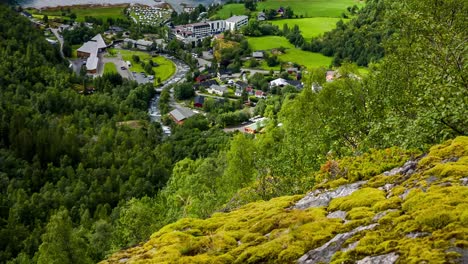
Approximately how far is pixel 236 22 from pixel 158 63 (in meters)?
30.0

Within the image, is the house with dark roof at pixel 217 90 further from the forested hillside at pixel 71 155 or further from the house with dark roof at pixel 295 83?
the house with dark roof at pixel 295 83

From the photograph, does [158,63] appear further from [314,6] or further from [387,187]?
[387,187]

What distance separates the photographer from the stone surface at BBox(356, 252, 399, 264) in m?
9.32

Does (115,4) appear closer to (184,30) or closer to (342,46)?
(184,30)

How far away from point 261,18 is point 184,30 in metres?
23.8

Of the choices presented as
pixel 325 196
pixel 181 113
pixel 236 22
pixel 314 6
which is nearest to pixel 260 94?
pixel 181 113

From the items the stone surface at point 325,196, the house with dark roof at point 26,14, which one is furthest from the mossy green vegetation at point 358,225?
the house with dark roof at point 26,14

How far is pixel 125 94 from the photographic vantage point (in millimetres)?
93500

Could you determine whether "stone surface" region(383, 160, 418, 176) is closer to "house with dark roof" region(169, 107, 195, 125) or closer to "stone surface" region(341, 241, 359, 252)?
"stone surface" region(341, 241, 359, 252)

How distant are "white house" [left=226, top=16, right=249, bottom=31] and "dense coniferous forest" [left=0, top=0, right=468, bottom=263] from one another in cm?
4654

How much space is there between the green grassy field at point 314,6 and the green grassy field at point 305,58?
30.0 metres

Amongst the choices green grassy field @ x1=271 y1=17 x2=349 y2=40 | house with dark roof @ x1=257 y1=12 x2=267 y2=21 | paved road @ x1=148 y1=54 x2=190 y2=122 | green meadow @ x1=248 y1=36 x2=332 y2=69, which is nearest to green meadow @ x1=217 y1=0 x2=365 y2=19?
green grassy field @ x1=271 y1=17 x2=349 y2=40

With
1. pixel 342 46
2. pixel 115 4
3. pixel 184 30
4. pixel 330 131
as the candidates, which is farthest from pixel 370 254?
pixel 115 4

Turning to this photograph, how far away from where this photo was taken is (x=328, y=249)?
35.5ft
